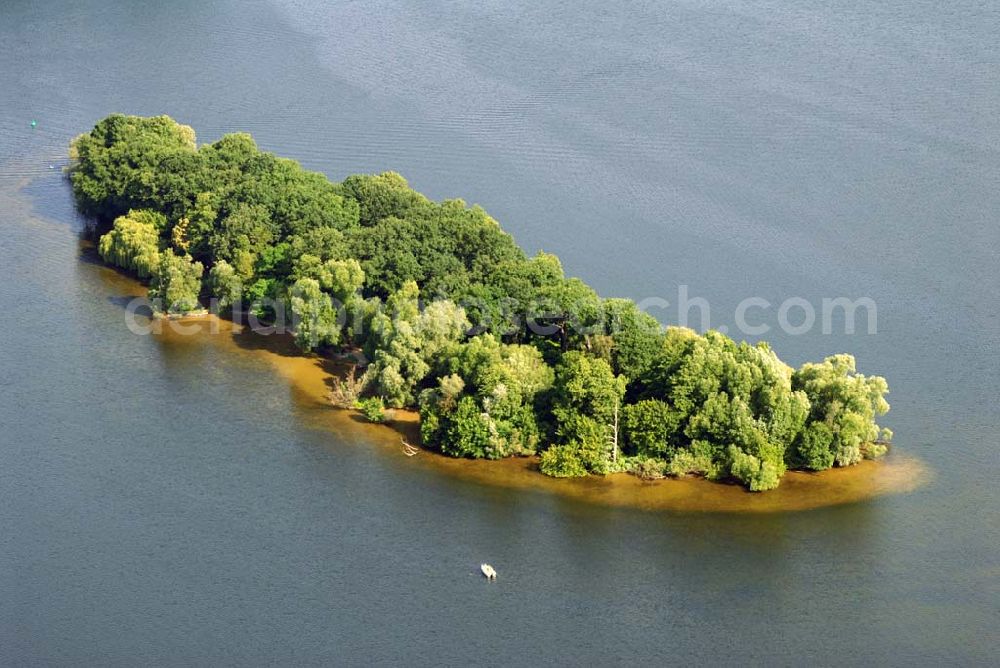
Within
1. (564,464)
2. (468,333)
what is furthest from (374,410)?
(564,464)

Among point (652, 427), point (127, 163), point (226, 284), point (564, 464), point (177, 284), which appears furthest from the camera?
point (127, 163)

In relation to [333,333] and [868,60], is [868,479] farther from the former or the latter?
[868,60]

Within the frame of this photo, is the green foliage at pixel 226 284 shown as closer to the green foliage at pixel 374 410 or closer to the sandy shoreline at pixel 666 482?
the sandy shoreline at pixel 666 482

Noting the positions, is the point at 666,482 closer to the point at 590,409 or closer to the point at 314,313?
the point at 590,409

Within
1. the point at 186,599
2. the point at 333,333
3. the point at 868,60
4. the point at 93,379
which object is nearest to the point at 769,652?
the point at 186,599

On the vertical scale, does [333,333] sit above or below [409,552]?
above

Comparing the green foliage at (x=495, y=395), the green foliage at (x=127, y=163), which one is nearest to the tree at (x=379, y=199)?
the green foliage at (x=127, y=163)

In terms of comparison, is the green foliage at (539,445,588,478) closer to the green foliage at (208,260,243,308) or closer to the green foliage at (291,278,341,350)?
the green foliage at (291,278,341,350)
